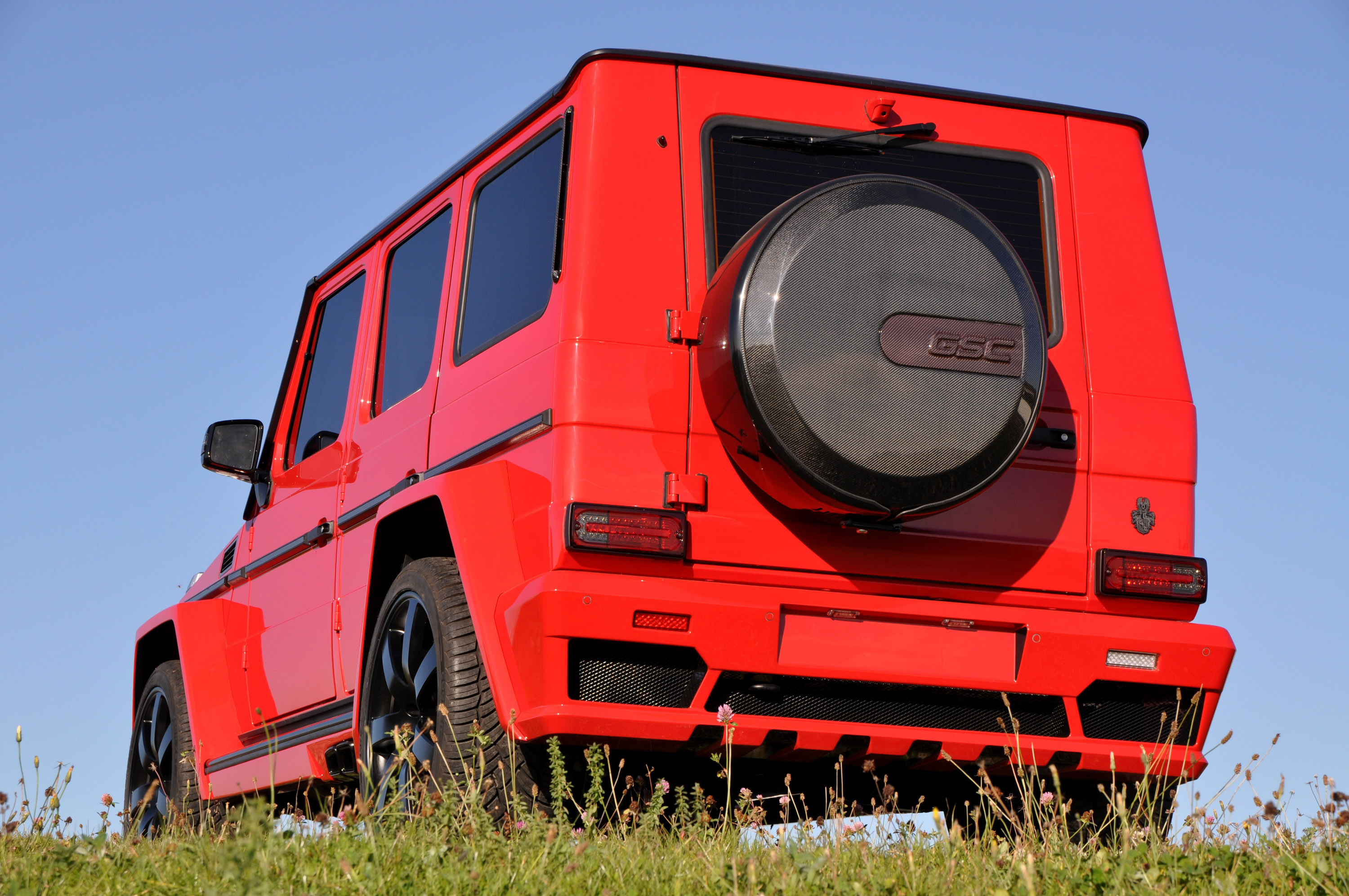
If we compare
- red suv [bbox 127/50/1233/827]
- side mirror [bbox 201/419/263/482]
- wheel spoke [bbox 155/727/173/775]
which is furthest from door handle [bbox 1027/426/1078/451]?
wheel spoke [bbox 155/727/173/775]

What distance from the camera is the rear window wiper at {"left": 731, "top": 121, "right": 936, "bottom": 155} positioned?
4.68 meters

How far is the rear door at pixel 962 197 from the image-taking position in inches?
172

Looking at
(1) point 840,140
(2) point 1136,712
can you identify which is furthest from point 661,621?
(1) point 840,140

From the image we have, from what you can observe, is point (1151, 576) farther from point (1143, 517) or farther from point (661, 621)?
point (661, 621)

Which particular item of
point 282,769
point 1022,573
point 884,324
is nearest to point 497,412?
point 884,324

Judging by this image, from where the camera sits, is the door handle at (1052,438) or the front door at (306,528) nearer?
the door handle at (1052,438)

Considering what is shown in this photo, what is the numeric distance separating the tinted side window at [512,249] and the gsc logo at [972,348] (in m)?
1.15

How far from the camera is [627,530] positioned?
165 inches

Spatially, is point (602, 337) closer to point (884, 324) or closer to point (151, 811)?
point (884, 324)

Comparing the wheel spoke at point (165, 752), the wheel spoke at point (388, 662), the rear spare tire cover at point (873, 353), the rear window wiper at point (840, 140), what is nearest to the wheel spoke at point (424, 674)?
the wheel spoke at point (388, 662)

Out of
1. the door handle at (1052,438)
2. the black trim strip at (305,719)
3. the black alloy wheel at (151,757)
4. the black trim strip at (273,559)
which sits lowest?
the black alloy wheel at (151,757)

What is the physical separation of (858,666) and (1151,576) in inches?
40.8

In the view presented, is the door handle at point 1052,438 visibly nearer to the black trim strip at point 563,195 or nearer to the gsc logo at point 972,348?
the gsc logo at point 972,348

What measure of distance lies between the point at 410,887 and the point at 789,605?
5.26 feet
